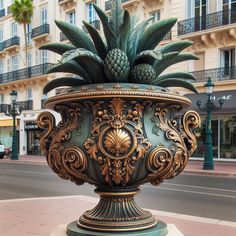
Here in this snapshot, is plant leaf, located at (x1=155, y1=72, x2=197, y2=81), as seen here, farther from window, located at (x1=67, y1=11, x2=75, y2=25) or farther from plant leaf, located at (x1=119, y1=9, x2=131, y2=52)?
window, located at (x1=67, y1=11, x2=75, y2=25)

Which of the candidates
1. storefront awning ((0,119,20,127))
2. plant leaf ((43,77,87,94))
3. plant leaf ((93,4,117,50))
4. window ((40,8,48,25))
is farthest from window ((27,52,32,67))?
plant leaf ((93,4,117,50))

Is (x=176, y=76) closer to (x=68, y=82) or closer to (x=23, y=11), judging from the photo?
(x=68, y=82)

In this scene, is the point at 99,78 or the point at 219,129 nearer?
the point at 99,78

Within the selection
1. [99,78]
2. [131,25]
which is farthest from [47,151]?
[131,25]

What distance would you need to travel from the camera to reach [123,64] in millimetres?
2791

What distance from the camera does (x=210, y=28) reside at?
24.3 metres

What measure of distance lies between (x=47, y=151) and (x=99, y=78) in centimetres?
66

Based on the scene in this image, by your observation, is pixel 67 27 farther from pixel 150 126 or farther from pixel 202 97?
pixel 202 97

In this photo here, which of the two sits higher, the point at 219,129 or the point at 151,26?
the point at 151,26

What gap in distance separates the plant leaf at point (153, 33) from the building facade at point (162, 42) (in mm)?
13298

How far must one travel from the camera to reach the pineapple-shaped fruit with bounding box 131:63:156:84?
2.84 meters

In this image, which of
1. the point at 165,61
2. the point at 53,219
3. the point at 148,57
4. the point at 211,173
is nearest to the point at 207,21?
the point at 211,173

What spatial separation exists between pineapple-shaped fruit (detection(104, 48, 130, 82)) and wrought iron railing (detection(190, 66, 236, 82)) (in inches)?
846

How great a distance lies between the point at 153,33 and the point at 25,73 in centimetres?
3649
